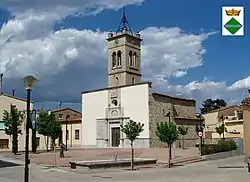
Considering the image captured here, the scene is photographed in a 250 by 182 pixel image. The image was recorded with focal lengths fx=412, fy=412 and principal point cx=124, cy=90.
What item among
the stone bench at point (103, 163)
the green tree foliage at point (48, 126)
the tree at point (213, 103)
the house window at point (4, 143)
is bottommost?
the stone bench at point (103, 163)

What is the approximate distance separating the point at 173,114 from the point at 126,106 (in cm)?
665

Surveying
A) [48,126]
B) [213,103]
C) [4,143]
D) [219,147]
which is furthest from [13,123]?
[213,103]

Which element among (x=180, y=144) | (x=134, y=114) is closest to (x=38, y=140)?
(x=134, y=114)

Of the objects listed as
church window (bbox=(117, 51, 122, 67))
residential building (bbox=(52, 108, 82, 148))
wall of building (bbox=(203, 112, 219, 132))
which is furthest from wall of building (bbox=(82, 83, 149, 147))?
wall of building (bbox=(203, 112, 219, 132))

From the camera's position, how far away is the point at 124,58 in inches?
2463

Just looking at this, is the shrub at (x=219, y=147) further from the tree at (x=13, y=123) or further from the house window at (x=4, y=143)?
the house window at (x=4, y=143)

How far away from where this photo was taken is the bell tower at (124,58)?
6250 cm

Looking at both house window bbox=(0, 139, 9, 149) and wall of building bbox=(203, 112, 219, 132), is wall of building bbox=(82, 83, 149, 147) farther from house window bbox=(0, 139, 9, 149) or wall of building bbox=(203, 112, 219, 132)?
wall of building bbox=(203, 112, 219, 132)

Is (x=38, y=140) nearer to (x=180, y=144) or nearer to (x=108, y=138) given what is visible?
(x=108, y=138)

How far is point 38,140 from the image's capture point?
5788cm

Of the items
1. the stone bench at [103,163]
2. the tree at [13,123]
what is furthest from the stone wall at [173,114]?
the stone bench at [103,163]

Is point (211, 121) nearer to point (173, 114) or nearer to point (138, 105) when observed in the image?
point (173, 114)

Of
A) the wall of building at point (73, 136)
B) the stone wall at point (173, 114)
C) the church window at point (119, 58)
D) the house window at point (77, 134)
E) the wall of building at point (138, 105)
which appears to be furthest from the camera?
the church window at point (119, 58)

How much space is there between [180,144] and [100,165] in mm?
29364
